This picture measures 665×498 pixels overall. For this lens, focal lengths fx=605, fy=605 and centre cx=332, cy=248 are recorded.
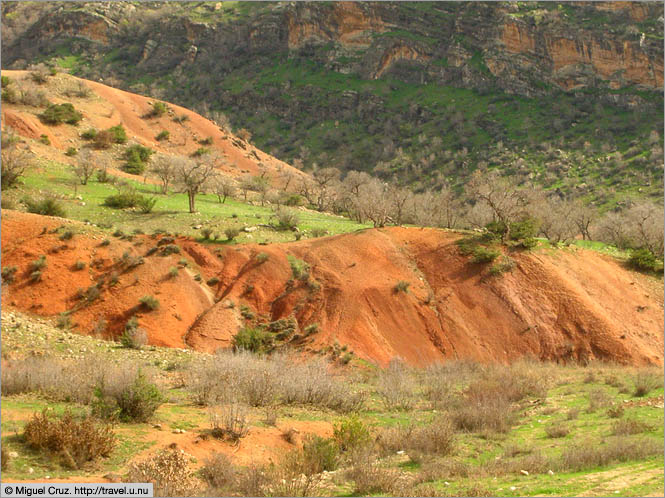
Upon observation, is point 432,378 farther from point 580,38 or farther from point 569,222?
point 580,38

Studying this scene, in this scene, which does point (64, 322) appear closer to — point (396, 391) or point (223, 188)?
point (396, 391)

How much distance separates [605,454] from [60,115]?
49052 mm

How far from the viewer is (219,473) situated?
962cm

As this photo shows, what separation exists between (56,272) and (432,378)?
1558cm

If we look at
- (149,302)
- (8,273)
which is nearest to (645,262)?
(149,302)

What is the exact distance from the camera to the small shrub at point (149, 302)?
23.8 metres

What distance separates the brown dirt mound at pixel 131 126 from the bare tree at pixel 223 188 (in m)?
6.62

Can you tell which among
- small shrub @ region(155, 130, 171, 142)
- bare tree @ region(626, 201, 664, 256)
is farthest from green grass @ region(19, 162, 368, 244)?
small shrub @ region(155, 130, 171, 142)

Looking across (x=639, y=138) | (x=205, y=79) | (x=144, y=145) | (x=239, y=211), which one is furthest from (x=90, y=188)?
(x=205, y=79)

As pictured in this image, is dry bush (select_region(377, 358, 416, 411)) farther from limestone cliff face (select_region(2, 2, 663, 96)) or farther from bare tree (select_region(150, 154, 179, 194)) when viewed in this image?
limestone cliff face (select_region(2, 2, 663, 96))

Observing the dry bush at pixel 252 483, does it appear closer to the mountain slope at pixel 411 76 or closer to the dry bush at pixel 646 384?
the dry bush at pixel 646 384

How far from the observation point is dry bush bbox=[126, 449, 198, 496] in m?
8.67

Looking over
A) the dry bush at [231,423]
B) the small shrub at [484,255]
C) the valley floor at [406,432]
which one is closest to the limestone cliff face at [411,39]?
the small shrub at [484,255]

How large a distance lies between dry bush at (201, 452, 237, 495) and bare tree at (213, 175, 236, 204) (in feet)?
108
